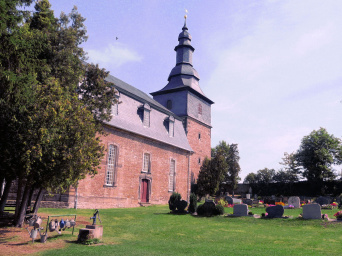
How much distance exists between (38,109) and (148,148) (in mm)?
15524

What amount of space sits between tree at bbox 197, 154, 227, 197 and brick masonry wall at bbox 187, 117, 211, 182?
1.20m

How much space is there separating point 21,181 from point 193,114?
2768 centimetres

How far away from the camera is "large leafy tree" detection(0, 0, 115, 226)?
32.4 ft

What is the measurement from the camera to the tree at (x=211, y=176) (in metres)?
34.1

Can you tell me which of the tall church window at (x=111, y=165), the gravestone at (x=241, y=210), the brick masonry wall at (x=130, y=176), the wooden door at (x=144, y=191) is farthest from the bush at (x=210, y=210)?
the wooden door at (x=144, y=191)

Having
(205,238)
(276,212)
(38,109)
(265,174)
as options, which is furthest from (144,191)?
(265,174)

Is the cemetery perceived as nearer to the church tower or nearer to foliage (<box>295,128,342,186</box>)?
the church tower

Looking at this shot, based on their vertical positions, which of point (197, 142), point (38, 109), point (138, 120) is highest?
point (197, 142)

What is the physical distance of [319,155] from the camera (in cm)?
4412

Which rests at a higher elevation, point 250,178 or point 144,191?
point 250,178

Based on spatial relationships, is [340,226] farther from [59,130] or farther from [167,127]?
[167,127]

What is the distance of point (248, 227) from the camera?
44.0ft

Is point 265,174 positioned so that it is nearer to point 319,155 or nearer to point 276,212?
point 319,155

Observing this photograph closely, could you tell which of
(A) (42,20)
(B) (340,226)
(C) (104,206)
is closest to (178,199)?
(C) (104,206)
